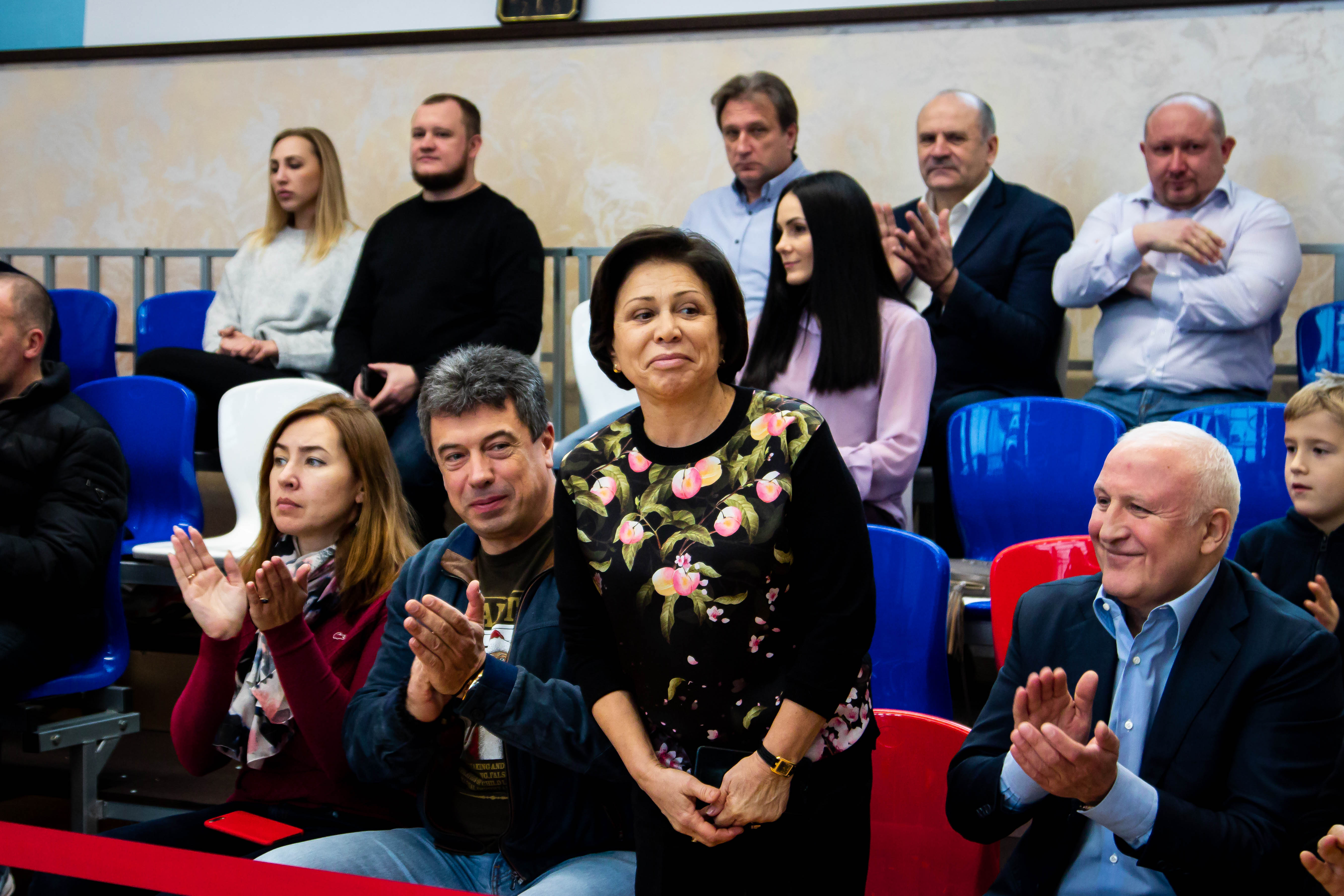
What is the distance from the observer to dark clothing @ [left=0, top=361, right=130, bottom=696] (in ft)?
7.89

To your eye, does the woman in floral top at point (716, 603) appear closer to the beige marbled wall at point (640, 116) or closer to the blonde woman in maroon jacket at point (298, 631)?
the blonde woman in maroon jacket at point (298, 631)

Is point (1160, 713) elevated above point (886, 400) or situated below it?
below

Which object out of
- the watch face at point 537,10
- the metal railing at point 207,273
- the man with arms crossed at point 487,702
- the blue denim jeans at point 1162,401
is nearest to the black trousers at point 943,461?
the blue denim jeans at point 1162,401

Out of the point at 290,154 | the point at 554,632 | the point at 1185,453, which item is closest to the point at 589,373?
the point at 290,154

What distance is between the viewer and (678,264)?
1.42 metres

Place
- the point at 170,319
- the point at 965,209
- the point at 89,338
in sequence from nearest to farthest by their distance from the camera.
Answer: the point at 965,209, the point at 89,338, the point at 170,319

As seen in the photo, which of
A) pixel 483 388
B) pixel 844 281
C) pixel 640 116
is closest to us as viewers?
pixel 483 388

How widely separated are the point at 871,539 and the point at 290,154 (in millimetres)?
2560

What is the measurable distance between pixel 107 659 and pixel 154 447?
0.80 meters

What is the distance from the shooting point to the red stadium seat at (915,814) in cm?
159

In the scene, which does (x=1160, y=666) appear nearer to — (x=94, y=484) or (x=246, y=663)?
(x=246, y=663)

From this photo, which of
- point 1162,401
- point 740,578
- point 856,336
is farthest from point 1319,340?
point 740,578

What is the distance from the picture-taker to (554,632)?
5.43ft

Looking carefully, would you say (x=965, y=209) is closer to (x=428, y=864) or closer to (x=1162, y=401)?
(x=1162, y=401)
